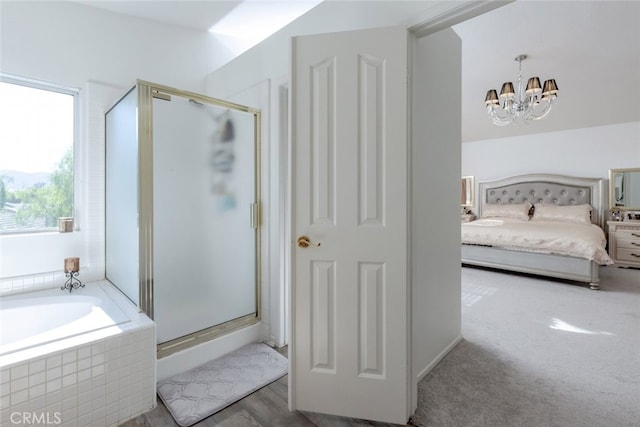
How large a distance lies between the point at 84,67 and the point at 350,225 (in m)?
2.37

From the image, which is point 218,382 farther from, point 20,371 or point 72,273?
point 72,273

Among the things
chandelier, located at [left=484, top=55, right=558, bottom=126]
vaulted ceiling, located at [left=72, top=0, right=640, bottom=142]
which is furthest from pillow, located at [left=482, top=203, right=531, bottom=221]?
chandelier, located at [left=484, top=55, right=558, bottom=126]

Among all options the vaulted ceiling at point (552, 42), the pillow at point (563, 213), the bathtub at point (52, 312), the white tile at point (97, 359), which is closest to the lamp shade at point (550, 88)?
the vaulted ceiling at point (552, 42)

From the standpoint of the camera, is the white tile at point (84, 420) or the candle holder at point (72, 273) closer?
the white tile at point (84, 420)

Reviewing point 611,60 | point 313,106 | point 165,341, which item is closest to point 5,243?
point 165,341

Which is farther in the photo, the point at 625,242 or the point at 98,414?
the point at 625,242

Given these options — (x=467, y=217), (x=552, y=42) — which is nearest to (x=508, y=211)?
(x=467, y=217)

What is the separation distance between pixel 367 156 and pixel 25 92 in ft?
8.06

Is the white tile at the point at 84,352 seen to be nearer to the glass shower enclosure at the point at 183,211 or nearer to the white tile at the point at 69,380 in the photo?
the white tile at the point at 69,380

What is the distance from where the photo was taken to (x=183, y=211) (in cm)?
210

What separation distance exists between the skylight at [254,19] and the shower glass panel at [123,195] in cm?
122

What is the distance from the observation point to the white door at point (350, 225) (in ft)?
4.87

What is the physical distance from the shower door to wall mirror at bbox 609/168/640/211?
19.3 ft

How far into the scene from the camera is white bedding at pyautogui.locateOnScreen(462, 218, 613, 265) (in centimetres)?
357
